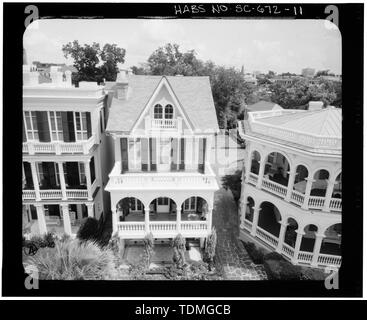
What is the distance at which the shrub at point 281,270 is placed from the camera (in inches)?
317

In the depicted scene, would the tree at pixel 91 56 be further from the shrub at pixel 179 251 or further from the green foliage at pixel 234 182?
the green foliage at pixel 234 182

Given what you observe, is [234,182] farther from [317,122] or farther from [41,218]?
[41,218]

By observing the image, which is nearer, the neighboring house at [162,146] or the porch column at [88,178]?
the neighboring house at [162,146]

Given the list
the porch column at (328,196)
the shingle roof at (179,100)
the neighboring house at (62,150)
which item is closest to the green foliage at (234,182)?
the shingle roof at (179,100)

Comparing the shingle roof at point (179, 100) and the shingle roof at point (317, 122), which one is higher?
the shingle roof at point (179, 100)

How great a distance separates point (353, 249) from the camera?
6.62 metres

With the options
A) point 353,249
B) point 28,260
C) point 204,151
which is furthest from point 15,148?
point 353,249

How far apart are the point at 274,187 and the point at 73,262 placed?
7.09 meters

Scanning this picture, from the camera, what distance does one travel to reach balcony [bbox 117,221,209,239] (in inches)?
356

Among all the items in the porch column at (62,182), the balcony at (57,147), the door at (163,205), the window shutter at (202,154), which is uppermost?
the balcony at (57,147)

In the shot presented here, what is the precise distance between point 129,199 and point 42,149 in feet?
12.1

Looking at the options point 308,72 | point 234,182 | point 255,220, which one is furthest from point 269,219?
point 308,72

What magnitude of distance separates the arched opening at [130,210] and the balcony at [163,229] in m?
1.29
